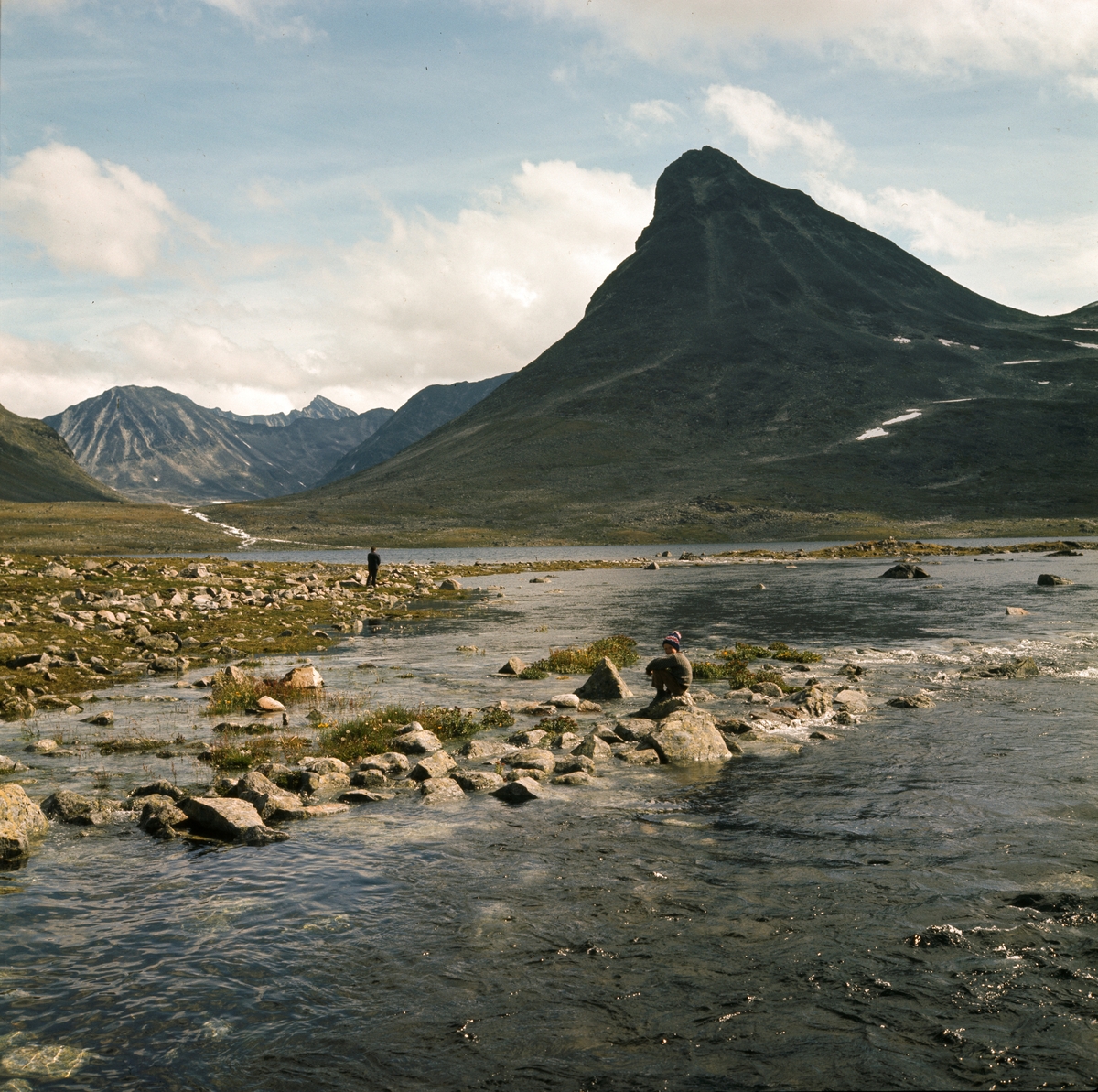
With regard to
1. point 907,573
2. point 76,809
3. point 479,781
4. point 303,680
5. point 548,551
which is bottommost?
point 479,781

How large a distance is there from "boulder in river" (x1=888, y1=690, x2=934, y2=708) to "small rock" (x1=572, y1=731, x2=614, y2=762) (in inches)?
433

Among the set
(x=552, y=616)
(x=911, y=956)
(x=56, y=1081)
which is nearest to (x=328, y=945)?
(x=56, y=1081)

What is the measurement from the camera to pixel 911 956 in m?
10.7

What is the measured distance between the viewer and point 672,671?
23.6 meters

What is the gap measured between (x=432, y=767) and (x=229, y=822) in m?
4.80

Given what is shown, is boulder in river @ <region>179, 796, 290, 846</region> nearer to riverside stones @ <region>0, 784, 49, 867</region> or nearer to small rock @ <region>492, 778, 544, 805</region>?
riverside stones @ <region>0, 784, 49, 867</region>

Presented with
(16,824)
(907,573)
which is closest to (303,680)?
(16,824)

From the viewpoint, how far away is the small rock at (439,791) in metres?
17.3

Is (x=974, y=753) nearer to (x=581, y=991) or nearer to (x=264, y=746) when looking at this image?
(x=581, y=991)

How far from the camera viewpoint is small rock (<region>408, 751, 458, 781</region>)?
18328 millimetres

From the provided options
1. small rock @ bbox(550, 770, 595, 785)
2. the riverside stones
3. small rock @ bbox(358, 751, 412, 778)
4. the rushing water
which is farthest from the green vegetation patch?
the riverside stones

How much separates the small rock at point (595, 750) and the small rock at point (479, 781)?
2.68 m

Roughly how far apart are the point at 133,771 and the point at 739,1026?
1496cm

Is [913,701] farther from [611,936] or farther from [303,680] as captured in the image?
[303,680]
